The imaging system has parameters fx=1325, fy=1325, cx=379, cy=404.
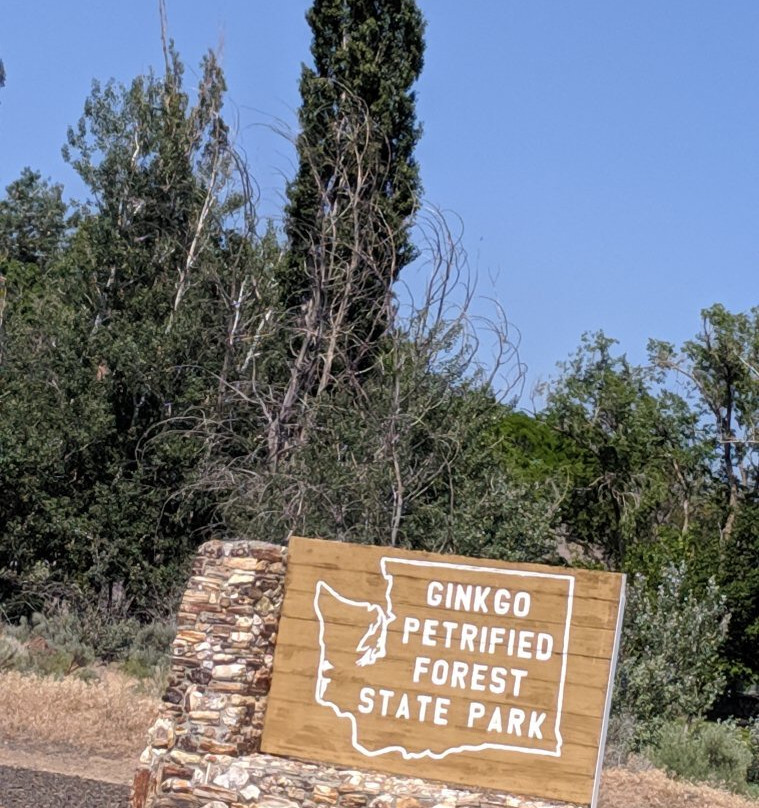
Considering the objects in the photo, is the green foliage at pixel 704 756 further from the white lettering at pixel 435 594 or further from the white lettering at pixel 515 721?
the white lettering at pixel 435 594

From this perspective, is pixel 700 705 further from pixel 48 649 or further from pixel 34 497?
pixel 34 497

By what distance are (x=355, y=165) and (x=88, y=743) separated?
10124 millimetres

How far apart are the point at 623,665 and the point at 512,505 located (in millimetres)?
2572

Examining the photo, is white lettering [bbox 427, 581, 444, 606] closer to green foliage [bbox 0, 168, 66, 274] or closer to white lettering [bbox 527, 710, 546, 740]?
white lettering [bbox 527, 710, 546, 740]

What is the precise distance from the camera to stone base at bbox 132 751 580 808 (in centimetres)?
813

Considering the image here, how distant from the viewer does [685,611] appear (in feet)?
61.1

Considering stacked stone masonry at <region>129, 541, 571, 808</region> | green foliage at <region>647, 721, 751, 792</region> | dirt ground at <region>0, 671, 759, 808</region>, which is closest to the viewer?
stacked stone masonry at <region>129, 541, 571, 808</region>

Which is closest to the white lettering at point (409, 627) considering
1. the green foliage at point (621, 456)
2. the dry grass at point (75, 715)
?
the dry grass at point (75, 715)

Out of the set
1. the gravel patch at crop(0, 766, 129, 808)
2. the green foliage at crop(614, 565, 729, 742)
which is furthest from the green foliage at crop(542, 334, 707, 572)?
the gravel patch at crop(0, 766, 129, 808)

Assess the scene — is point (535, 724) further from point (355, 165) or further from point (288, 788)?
point (355, 165)

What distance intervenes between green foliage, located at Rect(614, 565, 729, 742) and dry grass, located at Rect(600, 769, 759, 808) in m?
3.19

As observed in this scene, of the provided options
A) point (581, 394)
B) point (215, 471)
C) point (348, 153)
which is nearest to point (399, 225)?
point (348, 153)

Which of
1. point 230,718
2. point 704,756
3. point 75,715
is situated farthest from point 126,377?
point 230,718

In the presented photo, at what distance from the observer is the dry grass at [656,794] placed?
11.9 meters
